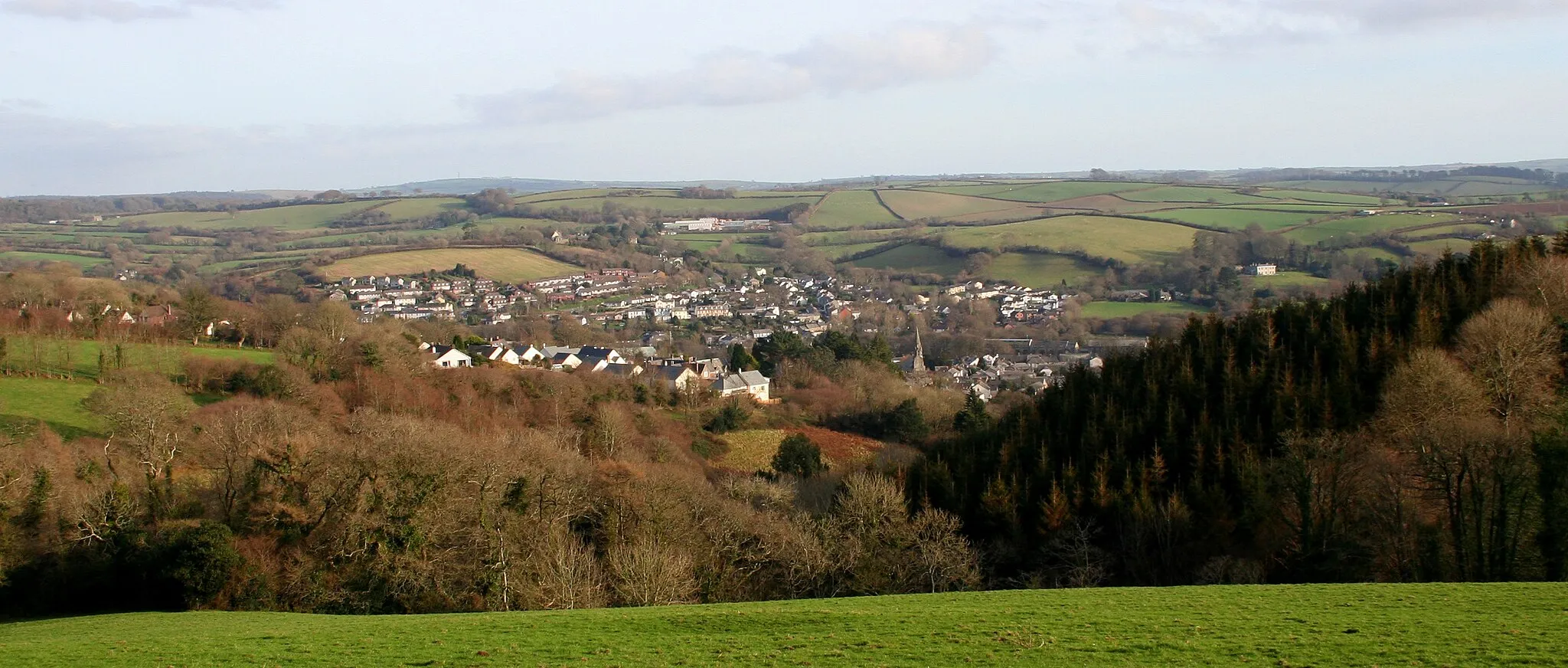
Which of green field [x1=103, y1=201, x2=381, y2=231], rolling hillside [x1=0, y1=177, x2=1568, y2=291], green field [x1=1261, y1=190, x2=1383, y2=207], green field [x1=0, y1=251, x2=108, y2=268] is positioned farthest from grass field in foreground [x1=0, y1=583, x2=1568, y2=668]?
green field [x1=103, y1=201, x2=381, y2=231]

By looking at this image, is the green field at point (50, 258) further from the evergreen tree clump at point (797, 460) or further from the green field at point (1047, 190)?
the green field at point (1047, 190)

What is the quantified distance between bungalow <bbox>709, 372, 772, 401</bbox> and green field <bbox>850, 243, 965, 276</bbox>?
5584cm

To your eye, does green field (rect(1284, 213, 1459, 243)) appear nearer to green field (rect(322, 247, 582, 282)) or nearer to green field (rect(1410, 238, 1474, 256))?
green field (rect(1410, 238, 1474, 256))

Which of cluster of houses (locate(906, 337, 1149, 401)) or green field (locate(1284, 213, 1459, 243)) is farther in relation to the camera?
green field (locate(1284, 213, 1459, 243))

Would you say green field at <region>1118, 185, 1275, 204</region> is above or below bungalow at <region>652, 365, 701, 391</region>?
above

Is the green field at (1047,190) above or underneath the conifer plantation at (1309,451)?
above

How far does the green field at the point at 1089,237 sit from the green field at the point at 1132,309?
14.3 m

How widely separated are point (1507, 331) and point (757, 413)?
29.0 metres

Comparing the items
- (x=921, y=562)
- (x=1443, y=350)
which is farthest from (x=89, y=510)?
(x=1443, y=350)

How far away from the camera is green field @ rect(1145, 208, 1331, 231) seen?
354ft

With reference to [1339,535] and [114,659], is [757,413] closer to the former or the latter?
[1339,535]

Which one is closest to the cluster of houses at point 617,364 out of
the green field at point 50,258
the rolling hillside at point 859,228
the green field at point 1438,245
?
the rolling hillside at point 859,228

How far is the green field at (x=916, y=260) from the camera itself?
112 meters

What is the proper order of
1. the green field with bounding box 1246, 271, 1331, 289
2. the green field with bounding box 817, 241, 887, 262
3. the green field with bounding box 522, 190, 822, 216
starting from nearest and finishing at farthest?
the green field with bounding box 1246, 271, 1331, 289, the green field with bounding box 817, 241, 887, 262, the green field with bounding box 522, 190, 822, 216
